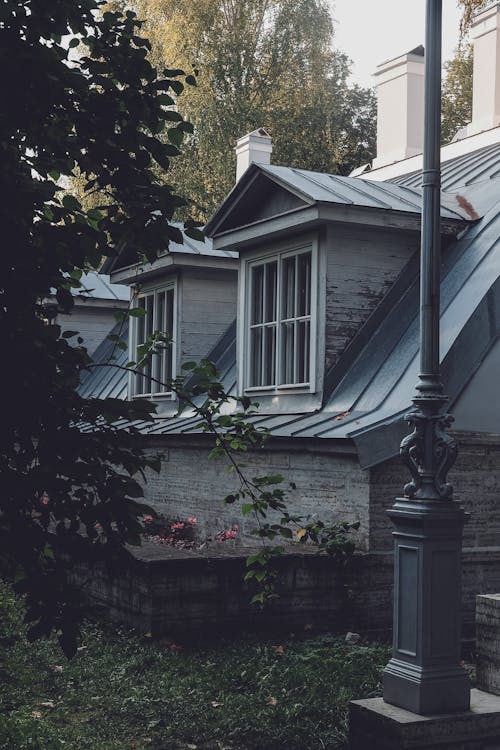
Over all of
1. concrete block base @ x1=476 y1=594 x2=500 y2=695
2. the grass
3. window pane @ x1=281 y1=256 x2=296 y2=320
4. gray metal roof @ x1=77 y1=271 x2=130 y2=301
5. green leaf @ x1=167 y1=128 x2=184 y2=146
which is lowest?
the grass

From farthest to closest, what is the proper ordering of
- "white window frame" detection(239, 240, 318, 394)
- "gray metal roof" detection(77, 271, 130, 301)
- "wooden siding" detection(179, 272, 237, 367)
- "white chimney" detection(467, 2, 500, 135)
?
"gray metal roof" detection(77, 271, 130, 301)
"white chimney" detection(467, 2, 500, 135)
"wooden siding" detection(179, 272, 237, 367)
"white window frame" detection(239, 240, 318, 394)

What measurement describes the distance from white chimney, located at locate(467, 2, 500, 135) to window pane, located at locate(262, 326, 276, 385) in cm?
742

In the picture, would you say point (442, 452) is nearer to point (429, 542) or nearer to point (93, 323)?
point (429, 542)

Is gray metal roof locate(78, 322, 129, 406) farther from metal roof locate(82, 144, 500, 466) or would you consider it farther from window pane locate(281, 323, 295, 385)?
window pane locate(281, 323, 295, 385)

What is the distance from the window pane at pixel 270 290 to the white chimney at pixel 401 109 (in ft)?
28.6

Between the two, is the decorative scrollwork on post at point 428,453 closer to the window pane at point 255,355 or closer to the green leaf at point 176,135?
the green leaf at point 176,135

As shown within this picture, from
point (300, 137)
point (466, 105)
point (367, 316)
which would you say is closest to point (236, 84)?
point (300, 137)

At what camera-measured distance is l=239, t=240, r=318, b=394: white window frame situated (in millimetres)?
10711

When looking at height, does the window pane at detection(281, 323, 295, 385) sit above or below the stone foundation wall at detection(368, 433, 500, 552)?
above

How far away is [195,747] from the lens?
234 inches

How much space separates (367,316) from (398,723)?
5.82 meters

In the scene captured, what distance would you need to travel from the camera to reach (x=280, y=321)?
11359mm

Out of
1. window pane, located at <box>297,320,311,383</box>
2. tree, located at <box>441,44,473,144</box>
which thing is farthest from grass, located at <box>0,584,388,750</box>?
tree, located at <box>441,44,473,144</box>

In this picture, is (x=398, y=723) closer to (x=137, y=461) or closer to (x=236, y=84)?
(x=137, y=461)
